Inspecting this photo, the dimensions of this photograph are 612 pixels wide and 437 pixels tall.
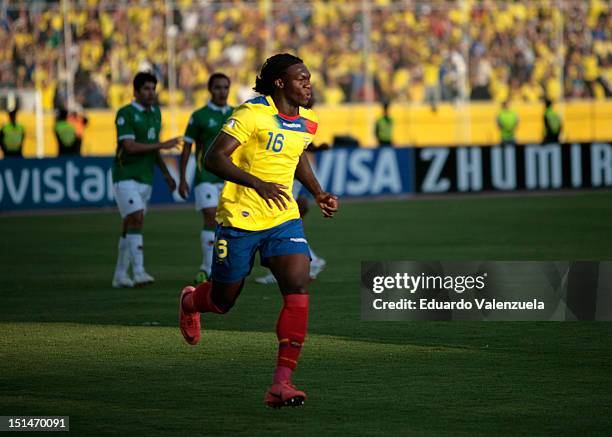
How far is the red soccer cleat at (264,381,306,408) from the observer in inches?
299

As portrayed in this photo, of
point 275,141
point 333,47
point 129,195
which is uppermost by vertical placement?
point 333,47

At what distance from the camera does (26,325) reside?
1162 centimetres

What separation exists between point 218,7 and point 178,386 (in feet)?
88.7

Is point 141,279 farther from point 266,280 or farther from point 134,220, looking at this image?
point 266,280

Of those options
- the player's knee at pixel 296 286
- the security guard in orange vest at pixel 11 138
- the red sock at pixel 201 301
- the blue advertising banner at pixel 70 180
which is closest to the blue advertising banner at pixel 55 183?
the blue advertising banner at pixel 70 180

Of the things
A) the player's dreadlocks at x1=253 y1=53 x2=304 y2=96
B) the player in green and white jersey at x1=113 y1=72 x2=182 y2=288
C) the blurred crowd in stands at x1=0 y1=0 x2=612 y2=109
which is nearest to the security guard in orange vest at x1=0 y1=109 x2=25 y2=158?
the blurred crowd in stands at x1=0 y1=0 x2=612 y2=109

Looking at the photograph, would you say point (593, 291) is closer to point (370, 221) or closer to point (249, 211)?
point (249, 211)

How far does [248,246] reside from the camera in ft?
26.6

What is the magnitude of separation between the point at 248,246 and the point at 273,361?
1.64 m

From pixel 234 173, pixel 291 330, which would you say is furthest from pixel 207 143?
pixel 291 330

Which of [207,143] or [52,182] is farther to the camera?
[52,182]

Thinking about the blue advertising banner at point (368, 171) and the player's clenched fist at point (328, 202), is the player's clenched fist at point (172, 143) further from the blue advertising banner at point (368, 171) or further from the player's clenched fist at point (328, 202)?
the blue advertising banner at point (368, 171)

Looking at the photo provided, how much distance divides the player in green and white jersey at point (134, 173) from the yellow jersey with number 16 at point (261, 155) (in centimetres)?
615

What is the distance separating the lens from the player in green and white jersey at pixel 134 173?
1437 centimetres
